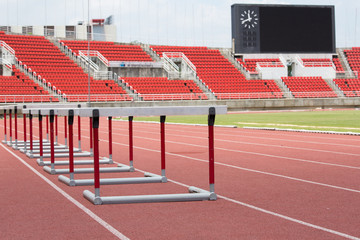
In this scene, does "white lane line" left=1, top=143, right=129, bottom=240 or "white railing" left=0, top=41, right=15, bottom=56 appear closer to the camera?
"white lane line" left=1, top=143, right=129, bottom=240

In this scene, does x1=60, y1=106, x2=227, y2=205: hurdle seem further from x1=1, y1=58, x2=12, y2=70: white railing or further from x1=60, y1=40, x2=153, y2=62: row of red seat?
x1=60, y1=40, x2=153, y2=62: row of red seat

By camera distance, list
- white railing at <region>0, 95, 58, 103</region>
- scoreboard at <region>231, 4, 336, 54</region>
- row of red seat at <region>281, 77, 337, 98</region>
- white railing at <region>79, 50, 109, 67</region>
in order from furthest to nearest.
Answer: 1. row of red seat at <region>281, 77, 337, 98</region>
2. white railing at <region>79, 50, 109, 67</region>
3. scoreboard at <region>231, 4, 336, 54</region>
4. white railing at <region>0, 95, 58, 103</region>

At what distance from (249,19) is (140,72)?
10.8 m

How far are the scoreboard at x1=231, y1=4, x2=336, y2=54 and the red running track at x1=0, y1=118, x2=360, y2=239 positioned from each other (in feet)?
118

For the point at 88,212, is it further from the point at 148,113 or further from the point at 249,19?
the point at 249,19

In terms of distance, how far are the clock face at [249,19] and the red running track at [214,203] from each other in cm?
3601

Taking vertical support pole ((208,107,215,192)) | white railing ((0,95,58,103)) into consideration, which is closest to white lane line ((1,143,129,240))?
vertical support pole ((208,107,215,192))

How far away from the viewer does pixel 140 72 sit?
5009 cm

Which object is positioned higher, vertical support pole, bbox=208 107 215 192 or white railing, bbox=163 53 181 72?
white railing, bbox=163 53 181 72

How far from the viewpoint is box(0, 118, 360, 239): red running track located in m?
5.04

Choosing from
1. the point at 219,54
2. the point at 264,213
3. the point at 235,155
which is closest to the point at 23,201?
the point at 264,213

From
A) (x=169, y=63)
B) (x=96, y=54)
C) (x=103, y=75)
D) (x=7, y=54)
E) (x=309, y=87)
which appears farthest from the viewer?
(x=169, y=63)

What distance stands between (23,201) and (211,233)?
2.79m

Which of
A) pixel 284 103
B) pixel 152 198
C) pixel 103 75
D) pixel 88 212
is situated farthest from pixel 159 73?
pixel 88 212
